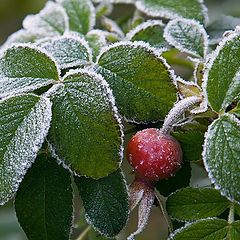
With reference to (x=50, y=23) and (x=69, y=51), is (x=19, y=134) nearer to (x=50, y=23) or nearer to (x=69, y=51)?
(x=69, y=51)

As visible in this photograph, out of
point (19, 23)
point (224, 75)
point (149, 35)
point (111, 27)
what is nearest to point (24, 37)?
point (111, 27)

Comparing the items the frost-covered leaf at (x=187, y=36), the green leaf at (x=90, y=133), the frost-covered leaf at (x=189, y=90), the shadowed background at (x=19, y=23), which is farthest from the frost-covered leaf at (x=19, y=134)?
the shadowed background at (x=19, y=23)

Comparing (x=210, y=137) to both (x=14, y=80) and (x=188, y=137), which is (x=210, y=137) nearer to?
(x=188, y=137)

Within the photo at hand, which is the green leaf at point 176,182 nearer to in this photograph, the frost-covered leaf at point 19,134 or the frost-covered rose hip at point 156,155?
the frost-covered rose hip at point 156,155

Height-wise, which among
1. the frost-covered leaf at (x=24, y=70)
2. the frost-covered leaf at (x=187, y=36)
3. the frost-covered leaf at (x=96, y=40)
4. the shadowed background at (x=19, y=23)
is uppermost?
the frost-covered leaf at (x=24, y=70)

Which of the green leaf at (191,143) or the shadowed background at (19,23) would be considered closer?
the green leaf at (191,143)

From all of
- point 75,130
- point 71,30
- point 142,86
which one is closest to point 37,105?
point 75,130

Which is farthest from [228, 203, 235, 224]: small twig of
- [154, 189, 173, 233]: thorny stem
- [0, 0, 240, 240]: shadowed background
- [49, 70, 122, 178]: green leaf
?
[0, 0, 240, 240]: shadowed background

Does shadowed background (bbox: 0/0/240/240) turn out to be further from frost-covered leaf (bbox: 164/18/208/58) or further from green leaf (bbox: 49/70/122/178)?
green leaf (bbox: 49/70/122/178)
